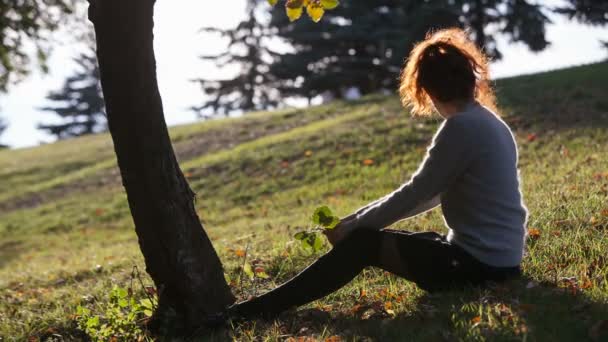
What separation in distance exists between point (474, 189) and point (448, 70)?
2.22ft

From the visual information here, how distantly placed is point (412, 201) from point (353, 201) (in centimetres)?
589

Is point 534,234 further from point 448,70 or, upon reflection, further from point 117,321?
point 117,321

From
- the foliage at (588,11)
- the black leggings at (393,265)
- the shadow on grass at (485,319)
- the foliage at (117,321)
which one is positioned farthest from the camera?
the foliage at (588,11)

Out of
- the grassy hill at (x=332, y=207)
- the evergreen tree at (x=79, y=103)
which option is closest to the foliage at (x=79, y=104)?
the evergreen tree at (x=79, y=103)

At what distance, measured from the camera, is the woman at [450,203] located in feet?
10.9

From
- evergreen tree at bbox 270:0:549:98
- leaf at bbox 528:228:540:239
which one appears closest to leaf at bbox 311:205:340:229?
leaf at bbox 528:228:540:239

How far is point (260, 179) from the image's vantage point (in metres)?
12.9

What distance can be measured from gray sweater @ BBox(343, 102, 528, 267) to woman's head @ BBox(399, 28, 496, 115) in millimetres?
131

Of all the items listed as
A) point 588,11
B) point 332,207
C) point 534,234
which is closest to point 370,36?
point 588,11

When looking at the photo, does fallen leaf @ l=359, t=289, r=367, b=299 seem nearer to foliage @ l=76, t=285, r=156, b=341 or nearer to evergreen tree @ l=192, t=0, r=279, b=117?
foliage @ l=76, t=285, r=156, b=341

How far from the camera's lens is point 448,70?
3365mm

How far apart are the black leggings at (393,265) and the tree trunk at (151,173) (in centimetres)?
63

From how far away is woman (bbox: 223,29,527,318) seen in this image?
331cm

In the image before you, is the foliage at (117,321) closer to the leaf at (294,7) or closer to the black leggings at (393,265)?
the black leggings at (393,265)
